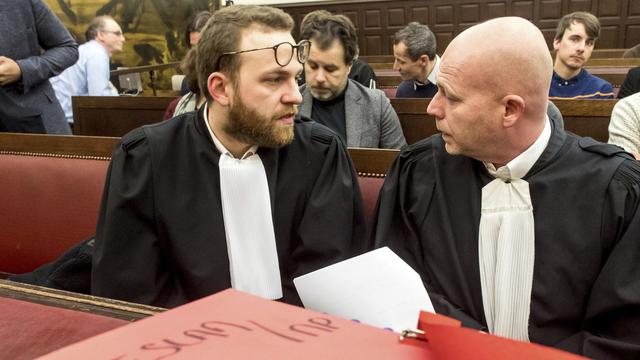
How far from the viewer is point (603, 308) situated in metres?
1.42

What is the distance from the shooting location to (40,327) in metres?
0.92

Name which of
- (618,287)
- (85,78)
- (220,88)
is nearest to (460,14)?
(85,78)

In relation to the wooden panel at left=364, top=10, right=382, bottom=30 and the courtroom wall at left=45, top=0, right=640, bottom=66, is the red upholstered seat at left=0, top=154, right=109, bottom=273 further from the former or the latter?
the wooden panel at left=364, top=10, right=382, bottom=30

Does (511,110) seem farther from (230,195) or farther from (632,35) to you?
(632,35)

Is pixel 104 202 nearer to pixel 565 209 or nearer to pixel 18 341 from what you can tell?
pixel 18 341

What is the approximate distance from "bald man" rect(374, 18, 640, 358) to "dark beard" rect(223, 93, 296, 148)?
19.3 inches

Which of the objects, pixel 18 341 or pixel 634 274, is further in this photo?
pixel 634 274

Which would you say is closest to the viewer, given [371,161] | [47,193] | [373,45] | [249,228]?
[249,228]

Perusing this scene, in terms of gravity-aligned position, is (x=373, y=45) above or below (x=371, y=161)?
below

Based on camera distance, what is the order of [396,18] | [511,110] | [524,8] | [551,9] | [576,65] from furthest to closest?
1. [396,18]
2. [524,8]
3. [551,9]
4. [576,65]
5. [511,110]

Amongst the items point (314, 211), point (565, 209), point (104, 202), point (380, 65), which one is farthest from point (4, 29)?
point (380, 65)

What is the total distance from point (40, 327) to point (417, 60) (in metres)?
4.26

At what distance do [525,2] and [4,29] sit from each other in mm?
10870

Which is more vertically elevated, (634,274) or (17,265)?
(634,274)
